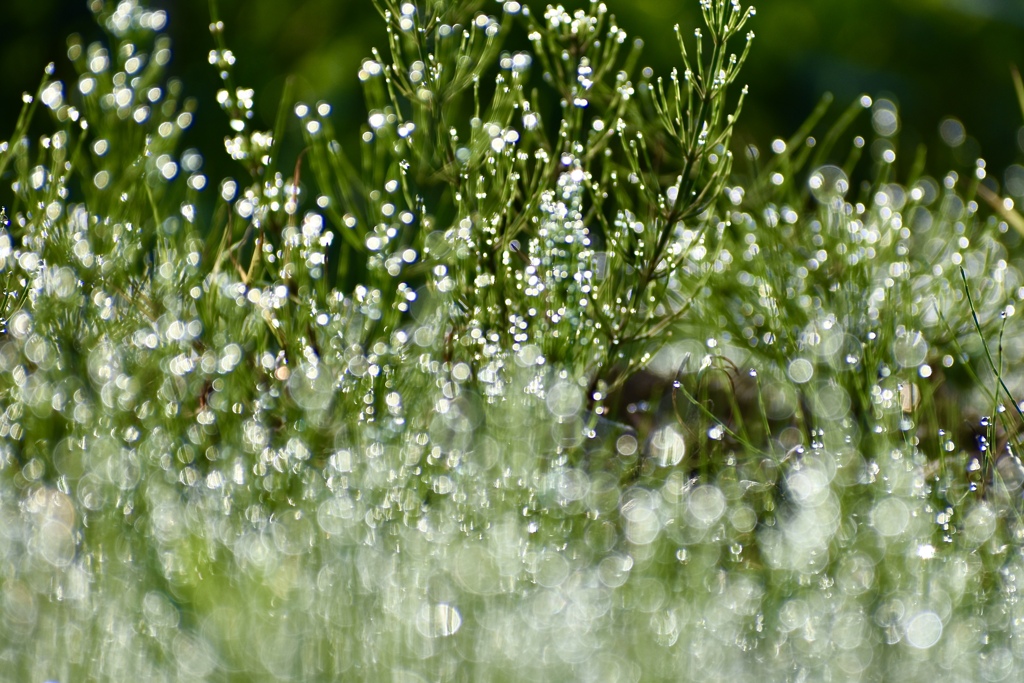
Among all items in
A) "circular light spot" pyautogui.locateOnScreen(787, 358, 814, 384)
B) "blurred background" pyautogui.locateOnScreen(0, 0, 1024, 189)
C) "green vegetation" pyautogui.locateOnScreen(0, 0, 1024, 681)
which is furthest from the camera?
"blurred background" pyautogui.locateOnScreen(0, 0, 1024, 189)

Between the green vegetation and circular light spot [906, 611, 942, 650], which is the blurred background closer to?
the green vegetation

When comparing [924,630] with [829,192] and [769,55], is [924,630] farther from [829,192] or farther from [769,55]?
[769,55]

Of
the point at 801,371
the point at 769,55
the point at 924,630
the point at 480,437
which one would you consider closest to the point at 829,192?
the point at 801,371

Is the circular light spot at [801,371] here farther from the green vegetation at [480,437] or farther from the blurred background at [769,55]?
the blurred background at [769,55]

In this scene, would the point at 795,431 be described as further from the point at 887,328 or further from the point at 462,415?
the point at 462,415

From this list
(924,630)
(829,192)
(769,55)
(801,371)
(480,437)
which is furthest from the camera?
(769,55)

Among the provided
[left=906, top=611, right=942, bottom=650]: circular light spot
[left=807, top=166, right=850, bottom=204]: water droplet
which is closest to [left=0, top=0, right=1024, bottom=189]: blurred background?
[left=807, top=166, right=850, bottom=204]: water droplet
